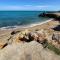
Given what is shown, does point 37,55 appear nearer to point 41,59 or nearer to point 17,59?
point 41,59

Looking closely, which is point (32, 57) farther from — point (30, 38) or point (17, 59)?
point (30, 38)

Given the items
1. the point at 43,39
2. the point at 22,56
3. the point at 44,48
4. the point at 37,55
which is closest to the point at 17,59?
the point at 22,56

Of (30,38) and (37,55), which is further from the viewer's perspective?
(30,38)

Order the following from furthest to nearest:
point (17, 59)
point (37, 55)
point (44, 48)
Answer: point (44, 48), point (37, 55), point (17, 59)

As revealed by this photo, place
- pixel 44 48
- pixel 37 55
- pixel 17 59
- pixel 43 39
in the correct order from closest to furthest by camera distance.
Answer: pixel 17 59
pixel 37 55
pixel 44 48
pixel 43 39

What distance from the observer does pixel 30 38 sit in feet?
Result: 26.8

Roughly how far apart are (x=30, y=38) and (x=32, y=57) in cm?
313

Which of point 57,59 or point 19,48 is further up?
point 19,48

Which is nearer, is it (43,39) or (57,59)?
(57,59)

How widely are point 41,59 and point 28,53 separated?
45 centimetres

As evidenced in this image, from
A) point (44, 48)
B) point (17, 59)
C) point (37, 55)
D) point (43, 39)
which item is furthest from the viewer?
point (43, 39)

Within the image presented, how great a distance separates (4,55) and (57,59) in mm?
1713

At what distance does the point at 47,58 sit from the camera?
5.16 metres

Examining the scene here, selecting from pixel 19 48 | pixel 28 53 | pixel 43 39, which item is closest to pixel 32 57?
pixel 28 53
